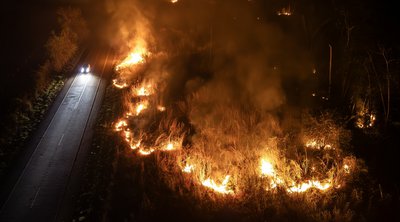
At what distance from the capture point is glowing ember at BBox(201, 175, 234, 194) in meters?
13.1

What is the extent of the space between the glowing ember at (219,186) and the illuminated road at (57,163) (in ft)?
18.0

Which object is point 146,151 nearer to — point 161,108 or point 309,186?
point 161,108

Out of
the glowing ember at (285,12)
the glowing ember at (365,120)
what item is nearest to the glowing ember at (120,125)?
the glowing ember at (365,120)

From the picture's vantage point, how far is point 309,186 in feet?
43.6

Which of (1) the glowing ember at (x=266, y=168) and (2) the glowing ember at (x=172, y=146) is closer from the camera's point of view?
(1) the glowing ember at (x=266, y=168)

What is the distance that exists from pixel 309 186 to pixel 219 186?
3.58m

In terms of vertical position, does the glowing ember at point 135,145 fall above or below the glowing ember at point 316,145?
below

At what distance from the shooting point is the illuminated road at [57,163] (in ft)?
42.6

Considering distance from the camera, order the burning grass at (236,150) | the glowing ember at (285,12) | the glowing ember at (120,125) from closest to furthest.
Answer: the burning grass at (236,150), the glowing ember at (120,125), the glowing ember at (285,12)

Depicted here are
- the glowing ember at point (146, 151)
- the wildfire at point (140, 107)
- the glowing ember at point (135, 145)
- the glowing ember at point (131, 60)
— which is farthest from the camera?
the glowing ember at point (131, 60)

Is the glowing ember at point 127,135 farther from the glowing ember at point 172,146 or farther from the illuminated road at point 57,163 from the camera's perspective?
the glowing ember at point 172,146

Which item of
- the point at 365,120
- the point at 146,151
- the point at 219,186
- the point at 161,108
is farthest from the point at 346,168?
the point at 161,108

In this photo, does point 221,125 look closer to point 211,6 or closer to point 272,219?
point 272,219

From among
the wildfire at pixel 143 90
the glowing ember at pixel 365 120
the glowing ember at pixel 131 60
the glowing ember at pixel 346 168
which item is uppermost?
the glowing ember at pixel 131 60
